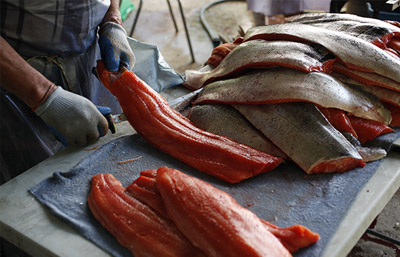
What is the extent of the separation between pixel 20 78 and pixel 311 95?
144cm

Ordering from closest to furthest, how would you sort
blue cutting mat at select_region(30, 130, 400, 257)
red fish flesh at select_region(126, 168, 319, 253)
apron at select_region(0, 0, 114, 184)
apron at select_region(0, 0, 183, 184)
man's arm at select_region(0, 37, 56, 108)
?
red fish flesh at select_region(126, 168, 319, 253)
blue cutting mat at select_region(30, 130, 400, 257)
man's arm at select_region(0, 37, 56, 108)
apron at select_region(0, 0, 114, 184)
apron at select_region(0, 0, 183, 184)

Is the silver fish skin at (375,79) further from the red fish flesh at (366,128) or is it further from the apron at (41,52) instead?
the apron at (41,52)

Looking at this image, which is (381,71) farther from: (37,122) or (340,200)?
(37,122)

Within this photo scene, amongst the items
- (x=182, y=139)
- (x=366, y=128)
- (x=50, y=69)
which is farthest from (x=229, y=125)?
(x=50, y=69)

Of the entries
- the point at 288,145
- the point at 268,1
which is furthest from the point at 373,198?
the point at 268,1

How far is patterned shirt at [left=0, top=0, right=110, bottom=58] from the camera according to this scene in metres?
2.23

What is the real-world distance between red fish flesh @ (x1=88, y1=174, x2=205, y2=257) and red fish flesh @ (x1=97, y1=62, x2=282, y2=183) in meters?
0.40

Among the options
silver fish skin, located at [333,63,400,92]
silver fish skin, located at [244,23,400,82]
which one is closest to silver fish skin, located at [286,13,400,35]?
silver fish skin, located at [244,23,400,82]

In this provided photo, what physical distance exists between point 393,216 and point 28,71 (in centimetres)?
287

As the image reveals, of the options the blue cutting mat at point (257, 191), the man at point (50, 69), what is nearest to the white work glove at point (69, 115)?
the man at point (50, 69)

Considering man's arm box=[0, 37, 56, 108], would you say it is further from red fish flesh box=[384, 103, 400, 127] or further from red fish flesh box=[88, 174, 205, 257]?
red fish flesh box=[384, 103, 400, 127]

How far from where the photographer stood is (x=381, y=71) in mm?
2150

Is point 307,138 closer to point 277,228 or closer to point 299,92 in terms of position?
point 299,92

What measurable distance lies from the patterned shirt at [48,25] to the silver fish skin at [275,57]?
0.85m
